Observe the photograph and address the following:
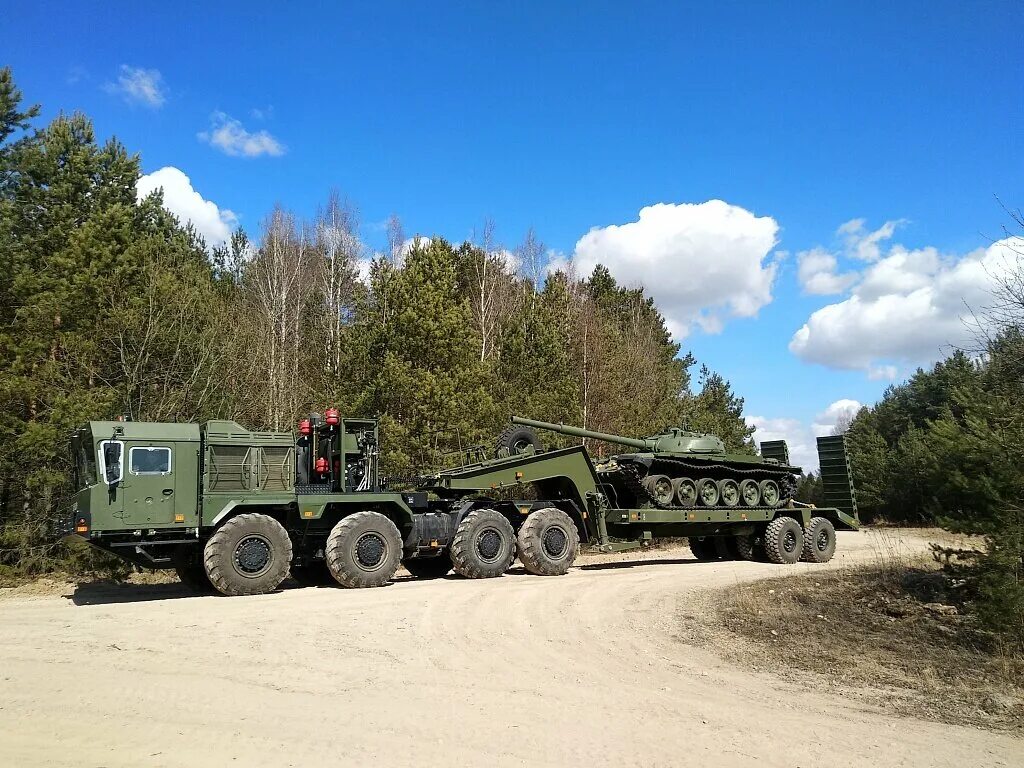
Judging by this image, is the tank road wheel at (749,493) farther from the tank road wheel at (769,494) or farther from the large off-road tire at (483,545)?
the large off-road tire at (483,545)

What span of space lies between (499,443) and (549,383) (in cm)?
802

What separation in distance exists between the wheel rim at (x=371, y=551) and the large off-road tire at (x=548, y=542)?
3.01 m

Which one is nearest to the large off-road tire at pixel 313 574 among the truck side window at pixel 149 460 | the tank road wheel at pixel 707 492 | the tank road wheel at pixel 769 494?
the truck side window at pixel 149 460

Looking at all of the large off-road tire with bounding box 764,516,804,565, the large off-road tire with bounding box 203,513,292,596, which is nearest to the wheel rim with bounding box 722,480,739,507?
the large off-road tire with bounding box 764,516,804,565

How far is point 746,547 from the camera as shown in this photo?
800 inches

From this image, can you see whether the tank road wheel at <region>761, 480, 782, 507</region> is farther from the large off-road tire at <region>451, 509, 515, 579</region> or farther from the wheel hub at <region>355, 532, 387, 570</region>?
the wheel hub at <region>355, 532, 387, 570</region>

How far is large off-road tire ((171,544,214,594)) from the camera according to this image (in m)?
12.9

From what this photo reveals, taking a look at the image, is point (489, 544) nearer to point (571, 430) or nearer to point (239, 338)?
point (571, 430)

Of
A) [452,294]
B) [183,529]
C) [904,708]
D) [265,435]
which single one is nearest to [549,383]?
[452,294]

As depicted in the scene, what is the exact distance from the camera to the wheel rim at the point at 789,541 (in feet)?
63.1

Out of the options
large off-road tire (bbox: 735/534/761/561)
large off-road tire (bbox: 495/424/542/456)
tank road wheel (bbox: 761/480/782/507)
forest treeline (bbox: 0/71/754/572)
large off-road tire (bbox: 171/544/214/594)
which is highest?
forest treeline (bbox: 0/71/754/572)

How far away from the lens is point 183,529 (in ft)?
41.1

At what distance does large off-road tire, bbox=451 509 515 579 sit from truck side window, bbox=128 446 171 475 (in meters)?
5.41

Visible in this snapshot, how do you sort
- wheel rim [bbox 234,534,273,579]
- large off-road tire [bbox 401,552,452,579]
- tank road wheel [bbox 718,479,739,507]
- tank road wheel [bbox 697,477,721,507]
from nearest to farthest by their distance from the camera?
1. wheel rim [bbox 234,534,273,579]
2. large off-road tire [bbox 401,552,452,579]
3. tank road wheel [bbox 697,477,721,507]
4. tank road wheel [bbox 718,479,739,507]
